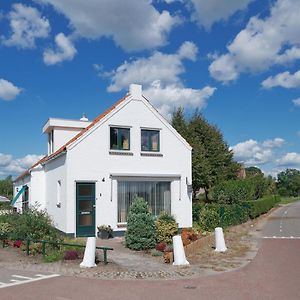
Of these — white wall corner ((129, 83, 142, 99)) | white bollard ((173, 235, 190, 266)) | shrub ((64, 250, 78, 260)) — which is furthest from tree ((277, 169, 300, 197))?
shrub ((64, 250, 78, 260))

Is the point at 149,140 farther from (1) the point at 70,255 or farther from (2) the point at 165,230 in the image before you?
(1) the point at 70,255

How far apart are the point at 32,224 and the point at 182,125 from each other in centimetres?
2503

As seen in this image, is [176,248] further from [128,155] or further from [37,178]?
[37,178]

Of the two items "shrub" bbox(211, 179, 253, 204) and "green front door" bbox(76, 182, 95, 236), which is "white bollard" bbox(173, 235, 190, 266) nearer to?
"green front door" bbox(76, 182, 95, 236)

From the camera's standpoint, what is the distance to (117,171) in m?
20.0

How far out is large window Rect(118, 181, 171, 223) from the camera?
795 inches

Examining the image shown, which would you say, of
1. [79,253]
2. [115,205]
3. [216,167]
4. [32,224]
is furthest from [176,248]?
[216,167]

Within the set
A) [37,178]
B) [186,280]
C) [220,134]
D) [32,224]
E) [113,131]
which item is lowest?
[186,280]

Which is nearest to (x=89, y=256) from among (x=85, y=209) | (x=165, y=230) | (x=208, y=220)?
Answer: (x=165, y=230)

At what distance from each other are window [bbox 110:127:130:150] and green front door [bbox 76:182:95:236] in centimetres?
229

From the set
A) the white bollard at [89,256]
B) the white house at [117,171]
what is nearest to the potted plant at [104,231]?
the white house at [117,171]

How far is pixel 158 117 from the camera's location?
21453mm

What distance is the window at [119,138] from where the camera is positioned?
20.2 m

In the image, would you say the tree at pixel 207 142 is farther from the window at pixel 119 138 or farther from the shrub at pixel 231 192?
the window at pixel 119 138
